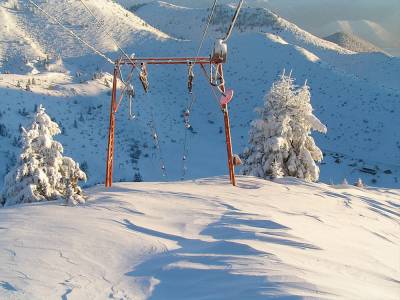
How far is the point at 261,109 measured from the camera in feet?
87.4

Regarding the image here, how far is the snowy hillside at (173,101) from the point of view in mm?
52188

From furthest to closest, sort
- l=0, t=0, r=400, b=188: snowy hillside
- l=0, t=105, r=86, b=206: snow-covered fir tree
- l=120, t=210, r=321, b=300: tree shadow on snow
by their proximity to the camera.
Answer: l=0, t=0, r=400, b=188: snowy hillside < l=0, t=105, r=86, b=206: snow-covered fir tree < l=120, t=210, r=321, b=300: tree shadow on snow

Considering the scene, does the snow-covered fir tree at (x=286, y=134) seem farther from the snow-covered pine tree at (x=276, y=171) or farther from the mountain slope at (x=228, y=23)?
the mountain slope at (x=228, y=23)

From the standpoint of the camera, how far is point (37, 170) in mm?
18266

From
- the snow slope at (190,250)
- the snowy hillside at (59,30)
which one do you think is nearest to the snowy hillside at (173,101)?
the snowy hillside at (59,30)

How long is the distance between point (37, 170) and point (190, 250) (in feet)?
36.3

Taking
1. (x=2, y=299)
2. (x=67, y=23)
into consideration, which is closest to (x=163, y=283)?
(x=2, y=299)

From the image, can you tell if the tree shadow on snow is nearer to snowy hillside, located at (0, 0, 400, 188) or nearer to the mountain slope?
snowy hillside, located at (0, 0, 400, 188)

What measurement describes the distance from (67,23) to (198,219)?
4326 inches

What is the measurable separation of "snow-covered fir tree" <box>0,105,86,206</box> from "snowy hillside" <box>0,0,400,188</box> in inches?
971

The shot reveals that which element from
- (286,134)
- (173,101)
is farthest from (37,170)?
(173,101)

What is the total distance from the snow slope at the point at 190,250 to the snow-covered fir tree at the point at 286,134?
9.84 metres

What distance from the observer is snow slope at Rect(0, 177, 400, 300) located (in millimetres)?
7207

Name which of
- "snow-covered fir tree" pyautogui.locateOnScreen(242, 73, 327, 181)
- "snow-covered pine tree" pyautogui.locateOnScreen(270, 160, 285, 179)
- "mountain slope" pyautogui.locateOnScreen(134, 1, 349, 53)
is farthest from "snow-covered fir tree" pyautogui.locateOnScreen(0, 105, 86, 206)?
"mountain slope" pyautogui.locateOnScreen(134, 1, 349, 53)
